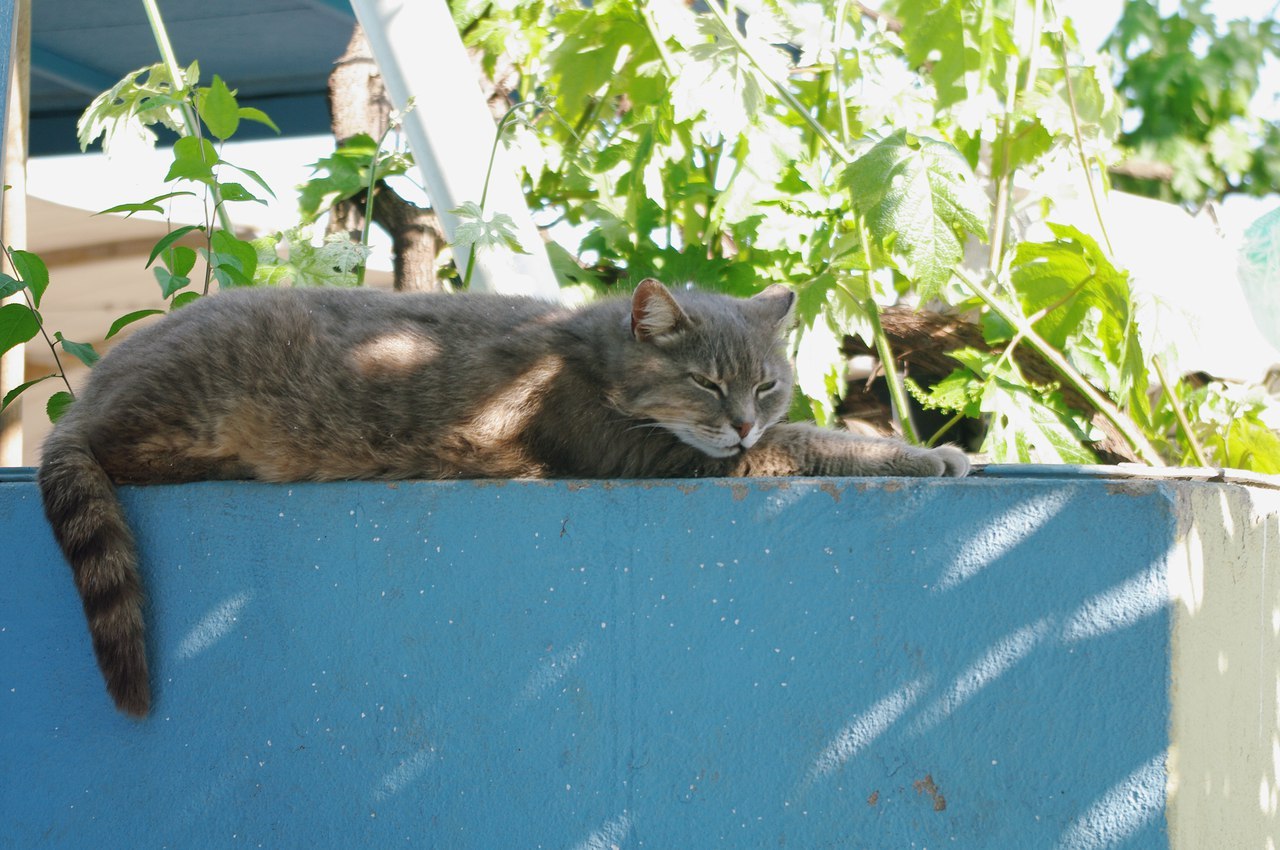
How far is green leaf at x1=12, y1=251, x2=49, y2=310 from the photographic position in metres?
2.78

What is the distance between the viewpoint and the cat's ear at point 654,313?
2271 mm

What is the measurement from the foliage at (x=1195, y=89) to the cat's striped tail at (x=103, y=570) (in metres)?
9.61

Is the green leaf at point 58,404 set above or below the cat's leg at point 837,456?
below

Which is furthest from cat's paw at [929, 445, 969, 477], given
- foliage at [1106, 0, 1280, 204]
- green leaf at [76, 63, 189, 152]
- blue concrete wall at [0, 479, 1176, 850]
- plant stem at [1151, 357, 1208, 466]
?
foliage at [1106, 0, 1280, 204]

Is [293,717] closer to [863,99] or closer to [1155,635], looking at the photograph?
[1155,635]

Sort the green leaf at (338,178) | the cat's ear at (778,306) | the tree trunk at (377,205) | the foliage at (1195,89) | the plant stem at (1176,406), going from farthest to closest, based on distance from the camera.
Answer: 1. the foliage at (1195,89)
2. the tree trunk at (377,205)
3. the green leaf at (338,178)
4. the plant stem at (1176,406)
5. the cat's ear at (778,306)

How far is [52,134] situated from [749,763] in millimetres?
6483

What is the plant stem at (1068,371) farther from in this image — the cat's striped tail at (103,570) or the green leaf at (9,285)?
the green leaf at (9,285)

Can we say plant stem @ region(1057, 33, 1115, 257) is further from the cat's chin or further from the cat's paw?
the cat's chin

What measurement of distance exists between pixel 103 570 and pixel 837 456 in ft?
4.96

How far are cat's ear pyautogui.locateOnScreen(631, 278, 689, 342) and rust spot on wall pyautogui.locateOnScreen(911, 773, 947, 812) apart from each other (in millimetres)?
1075

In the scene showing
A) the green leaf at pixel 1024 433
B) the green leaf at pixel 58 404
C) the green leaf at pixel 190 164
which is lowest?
→ the green leaf at pixel 1024 433

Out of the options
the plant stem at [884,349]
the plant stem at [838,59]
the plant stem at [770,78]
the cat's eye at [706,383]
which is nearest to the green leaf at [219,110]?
the plant stem at [770,78]

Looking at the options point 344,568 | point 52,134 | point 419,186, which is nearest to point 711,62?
point 419,186
